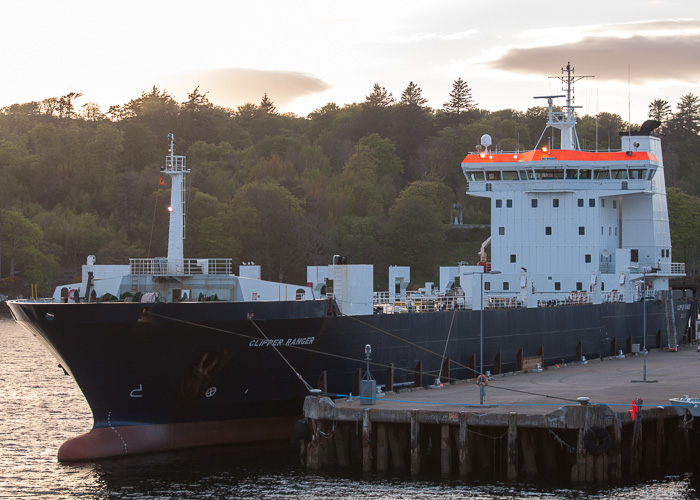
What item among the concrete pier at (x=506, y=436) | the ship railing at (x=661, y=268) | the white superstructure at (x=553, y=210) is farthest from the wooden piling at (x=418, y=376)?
the ship railing at (x=661, y=268)

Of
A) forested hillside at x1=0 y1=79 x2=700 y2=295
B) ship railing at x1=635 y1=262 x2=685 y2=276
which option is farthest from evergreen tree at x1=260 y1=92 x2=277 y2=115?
ship railing at x1=635 y1=262 x2=685 y2=276

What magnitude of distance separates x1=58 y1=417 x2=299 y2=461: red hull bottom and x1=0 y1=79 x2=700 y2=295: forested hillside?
62227 millimetres

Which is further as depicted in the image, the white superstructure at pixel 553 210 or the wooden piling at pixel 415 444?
the white superstructure at pixel 553 210

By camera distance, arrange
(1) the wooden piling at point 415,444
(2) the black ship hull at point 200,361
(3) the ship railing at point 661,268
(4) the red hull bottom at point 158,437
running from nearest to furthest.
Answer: (1) the wooden piling at point 415,444
(2) the black ship hull at point 200,361
(4) the red hull bottom at point 158,437
(3) the ship railing at point 661,268

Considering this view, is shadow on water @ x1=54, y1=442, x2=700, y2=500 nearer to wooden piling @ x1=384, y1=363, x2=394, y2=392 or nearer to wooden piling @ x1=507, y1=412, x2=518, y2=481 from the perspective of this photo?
wooden piling @ x1=507, y1=412, x2=518, y2=481

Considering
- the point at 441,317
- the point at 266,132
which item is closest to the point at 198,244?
the point at 266,132

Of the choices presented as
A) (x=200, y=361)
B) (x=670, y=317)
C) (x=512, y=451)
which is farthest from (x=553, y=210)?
(x=512, y=451)

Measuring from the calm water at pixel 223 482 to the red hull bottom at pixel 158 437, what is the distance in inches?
12.8

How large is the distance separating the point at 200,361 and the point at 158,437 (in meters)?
2.46

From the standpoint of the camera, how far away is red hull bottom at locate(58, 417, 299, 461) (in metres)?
29.5

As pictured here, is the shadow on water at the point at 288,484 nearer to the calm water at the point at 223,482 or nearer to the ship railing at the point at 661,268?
the calm water at the point at 223,482

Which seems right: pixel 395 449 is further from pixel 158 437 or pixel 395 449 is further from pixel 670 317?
pixel 670 317

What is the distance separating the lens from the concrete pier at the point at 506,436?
26234 millimetres

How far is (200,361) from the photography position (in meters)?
29.9
